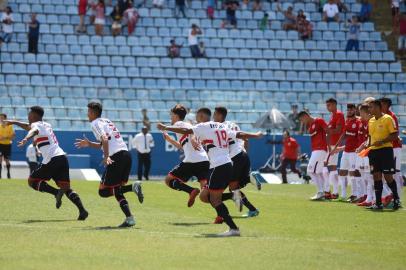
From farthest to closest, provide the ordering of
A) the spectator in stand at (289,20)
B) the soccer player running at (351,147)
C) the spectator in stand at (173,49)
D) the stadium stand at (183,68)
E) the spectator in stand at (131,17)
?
1. the spectator in stand at (289,20)
2. the spectator in stand at (131,17)
3. the spectator in stand at (173,49)
4. the stadium stand at (183,68)
5. the soccer player running at (351,147)

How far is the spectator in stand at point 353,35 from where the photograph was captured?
1752 inches

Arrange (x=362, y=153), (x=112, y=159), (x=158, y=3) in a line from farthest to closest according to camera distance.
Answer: (x=158, y=3)
(x=362, y=153)
(x=112, y=159)

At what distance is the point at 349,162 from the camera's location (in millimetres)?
23422

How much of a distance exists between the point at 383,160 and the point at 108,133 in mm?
6250

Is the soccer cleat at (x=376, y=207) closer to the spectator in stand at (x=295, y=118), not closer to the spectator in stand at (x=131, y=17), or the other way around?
the spectator in stand at (x=295, y=118)

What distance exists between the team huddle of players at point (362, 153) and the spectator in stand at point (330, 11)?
2178cm

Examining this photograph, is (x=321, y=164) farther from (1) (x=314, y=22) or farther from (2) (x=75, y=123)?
(1) (x=314, y=22)

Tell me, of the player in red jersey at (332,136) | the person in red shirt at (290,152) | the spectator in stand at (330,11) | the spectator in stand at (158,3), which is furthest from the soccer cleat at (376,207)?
the spectator in stand at (330,11)

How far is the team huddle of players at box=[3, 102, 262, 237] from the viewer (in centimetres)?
1530

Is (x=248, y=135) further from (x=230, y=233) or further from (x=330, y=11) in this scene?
(x=330, y=11)

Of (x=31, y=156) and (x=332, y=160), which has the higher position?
(x=332, y=160)

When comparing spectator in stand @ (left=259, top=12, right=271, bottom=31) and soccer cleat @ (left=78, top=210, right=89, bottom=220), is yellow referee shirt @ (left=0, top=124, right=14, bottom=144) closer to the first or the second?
spectator in stand @ (left=259, top=12, right=271, bottom=31)

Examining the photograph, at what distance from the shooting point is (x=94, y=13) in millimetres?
42844

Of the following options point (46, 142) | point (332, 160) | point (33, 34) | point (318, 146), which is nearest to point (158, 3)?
point (33, 34)
